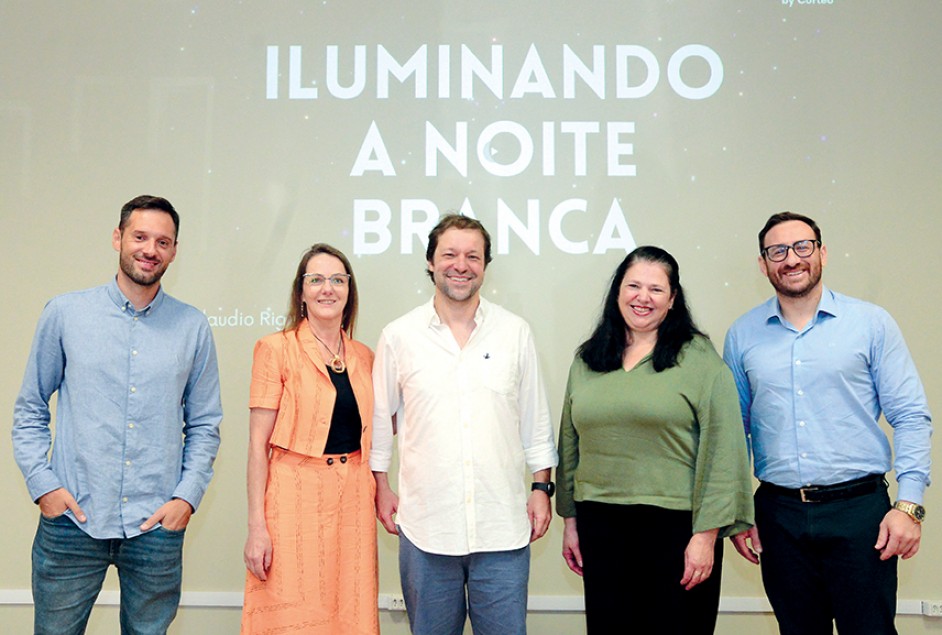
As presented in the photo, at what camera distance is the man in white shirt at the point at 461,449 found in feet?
7.02

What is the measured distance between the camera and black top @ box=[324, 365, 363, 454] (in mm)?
2215

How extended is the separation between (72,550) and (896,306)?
310 cm

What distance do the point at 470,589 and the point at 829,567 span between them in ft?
3.35

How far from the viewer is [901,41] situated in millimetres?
3127

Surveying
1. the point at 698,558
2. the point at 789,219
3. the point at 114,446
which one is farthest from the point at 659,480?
the point at 114,446

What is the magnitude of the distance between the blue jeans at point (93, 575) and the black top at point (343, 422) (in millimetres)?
508

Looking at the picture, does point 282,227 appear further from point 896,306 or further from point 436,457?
point 896,306

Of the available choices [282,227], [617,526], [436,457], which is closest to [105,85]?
[282,227]

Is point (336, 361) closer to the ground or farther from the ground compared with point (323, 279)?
closer to the ground

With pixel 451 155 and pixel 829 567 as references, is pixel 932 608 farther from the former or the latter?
pixel 451 155

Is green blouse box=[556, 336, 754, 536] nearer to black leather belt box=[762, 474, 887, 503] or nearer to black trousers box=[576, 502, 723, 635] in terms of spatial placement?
black trousers box=[576, 502, 723, 635]

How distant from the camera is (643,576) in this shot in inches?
80.4

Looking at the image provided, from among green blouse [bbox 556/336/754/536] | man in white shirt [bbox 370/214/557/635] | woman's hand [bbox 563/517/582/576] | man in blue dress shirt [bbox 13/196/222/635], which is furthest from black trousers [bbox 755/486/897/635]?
man in blue dress shirt [bbox 13/196/222/635]

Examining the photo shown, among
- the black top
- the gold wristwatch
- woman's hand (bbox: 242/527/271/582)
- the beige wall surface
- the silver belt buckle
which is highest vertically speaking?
the beige wall surface
